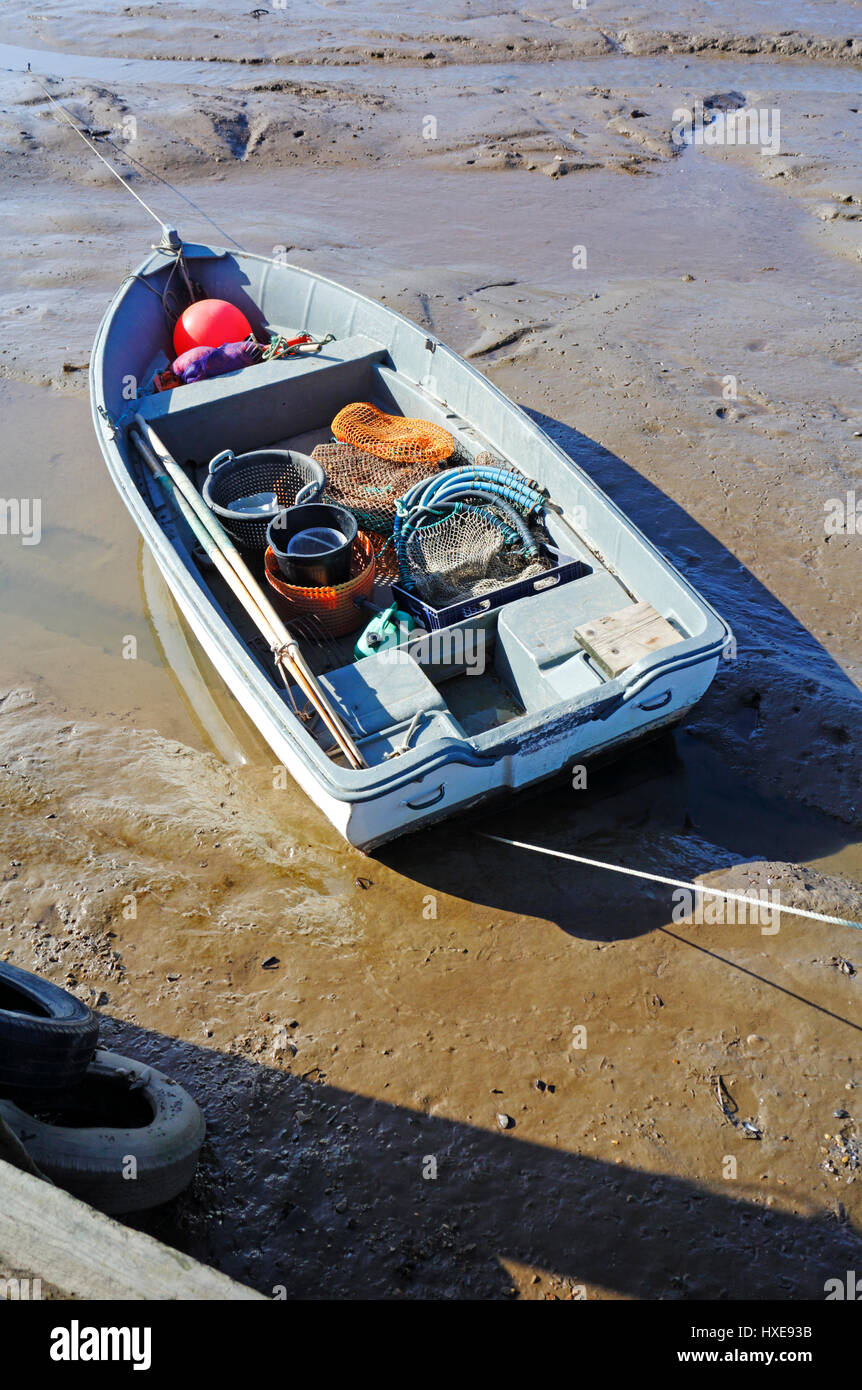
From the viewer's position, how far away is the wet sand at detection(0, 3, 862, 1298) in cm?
389

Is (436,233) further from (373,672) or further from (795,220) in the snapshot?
(373,672)

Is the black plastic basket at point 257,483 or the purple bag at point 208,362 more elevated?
the purple bag at point 208,362

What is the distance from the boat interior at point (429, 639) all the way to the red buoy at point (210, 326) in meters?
0.79

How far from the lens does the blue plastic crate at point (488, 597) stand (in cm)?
559

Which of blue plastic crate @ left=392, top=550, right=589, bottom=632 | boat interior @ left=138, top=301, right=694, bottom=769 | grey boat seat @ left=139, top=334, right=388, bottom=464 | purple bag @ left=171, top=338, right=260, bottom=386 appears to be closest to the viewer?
boat interior @ left=138, top=301, right=694, bottom=769

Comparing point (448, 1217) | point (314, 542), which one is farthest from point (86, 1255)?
point (314, 542)

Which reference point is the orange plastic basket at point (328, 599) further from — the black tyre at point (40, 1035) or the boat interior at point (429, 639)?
the black tyre at point (40, 1035)

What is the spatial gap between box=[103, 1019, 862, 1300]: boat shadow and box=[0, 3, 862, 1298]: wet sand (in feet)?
0.04

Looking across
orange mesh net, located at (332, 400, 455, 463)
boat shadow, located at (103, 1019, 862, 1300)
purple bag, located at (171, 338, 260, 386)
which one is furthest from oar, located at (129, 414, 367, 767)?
boat shadow, located at (103, 1019, 862, 1300)

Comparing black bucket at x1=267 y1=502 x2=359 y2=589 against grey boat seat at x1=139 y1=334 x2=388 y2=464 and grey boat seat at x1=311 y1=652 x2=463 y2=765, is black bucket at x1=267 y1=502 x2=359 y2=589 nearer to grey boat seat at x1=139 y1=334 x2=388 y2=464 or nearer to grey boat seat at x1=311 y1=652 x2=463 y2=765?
grey boat seat at x1=311 y1=652 x2=463 y2=765

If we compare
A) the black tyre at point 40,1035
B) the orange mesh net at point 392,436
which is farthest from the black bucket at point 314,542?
the black tyre at point 40,1035

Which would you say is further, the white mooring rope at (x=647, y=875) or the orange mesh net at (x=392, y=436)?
the orange mesh net at (x=392, y=436)

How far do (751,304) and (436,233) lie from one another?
443cm

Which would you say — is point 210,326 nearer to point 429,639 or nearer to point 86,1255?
point 429,639
